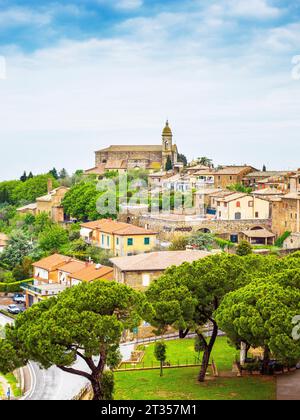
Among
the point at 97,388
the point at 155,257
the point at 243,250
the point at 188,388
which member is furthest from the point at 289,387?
the point at 243,250

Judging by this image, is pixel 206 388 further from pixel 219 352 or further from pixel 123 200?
pixel 123 200

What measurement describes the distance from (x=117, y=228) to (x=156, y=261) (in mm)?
12181

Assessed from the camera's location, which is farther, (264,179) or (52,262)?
(264,179)

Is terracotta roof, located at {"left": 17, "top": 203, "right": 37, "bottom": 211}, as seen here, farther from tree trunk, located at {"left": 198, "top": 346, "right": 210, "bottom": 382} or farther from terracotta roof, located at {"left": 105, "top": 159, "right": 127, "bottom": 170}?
tree trunk, located at {"left": 198, "top": 346, "right": 210, "bottom": 382}

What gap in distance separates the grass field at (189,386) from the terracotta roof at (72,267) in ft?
52.4

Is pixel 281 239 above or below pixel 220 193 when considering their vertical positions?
below

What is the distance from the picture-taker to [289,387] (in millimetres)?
20703

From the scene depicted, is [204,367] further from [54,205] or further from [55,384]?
[54,205]

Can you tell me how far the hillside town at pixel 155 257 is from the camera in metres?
19.5

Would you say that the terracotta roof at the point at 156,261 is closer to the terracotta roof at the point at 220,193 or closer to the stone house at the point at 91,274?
the stone house at the point at 91,274

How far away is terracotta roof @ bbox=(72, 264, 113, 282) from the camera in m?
38.2

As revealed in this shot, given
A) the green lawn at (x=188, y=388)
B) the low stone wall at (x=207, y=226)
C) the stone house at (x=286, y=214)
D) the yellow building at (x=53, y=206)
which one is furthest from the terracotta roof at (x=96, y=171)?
the green lawn at (x=188, y=388)

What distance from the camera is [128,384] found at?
23219 millimetres
